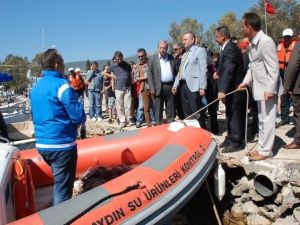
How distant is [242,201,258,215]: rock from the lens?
188 inches

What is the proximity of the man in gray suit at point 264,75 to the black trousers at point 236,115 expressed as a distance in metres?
0.59

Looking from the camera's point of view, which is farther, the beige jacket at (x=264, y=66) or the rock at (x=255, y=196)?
the rock at (x=255, y=196)

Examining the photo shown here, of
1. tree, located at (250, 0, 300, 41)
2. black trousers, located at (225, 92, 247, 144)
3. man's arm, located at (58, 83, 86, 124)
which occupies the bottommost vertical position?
black trousers, located at (225, 92, 247, 144)

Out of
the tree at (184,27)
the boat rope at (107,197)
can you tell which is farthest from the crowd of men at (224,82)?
the tree at (184,27)

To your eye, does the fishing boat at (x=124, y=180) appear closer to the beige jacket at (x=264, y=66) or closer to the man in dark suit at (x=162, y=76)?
the beige jacket at (x=264, y=66)

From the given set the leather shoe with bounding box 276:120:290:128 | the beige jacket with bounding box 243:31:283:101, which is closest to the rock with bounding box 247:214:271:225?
the beige jacket with bounding box 243:31:283:101

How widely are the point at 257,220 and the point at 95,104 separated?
6.22m

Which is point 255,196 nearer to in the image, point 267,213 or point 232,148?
point 267,213

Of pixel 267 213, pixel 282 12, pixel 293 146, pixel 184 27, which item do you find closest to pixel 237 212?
pixel 267 213

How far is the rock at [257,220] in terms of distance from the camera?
4.60 metres

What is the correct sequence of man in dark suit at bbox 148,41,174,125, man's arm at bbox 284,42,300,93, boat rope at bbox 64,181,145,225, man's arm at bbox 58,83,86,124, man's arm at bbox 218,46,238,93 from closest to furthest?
1. boat rope at bbox 64,181,145,225
2. man's arm at bbox 58,83,86,124
3. man's arm at bbox 284,42,300,93
4. man's arm at bbox 218,46,238,93
5. man in dark suit at bbox 148,41,174,125

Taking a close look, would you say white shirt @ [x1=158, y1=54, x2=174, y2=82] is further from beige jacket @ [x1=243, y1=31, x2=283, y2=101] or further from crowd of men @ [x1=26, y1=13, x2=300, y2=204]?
beige jacket @ [x1=243, y1=31, x2=283, y2=101]

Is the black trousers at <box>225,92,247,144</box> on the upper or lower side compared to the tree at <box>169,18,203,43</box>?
lower

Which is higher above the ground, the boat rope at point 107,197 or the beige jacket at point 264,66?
the beige jacket at point 264,66
